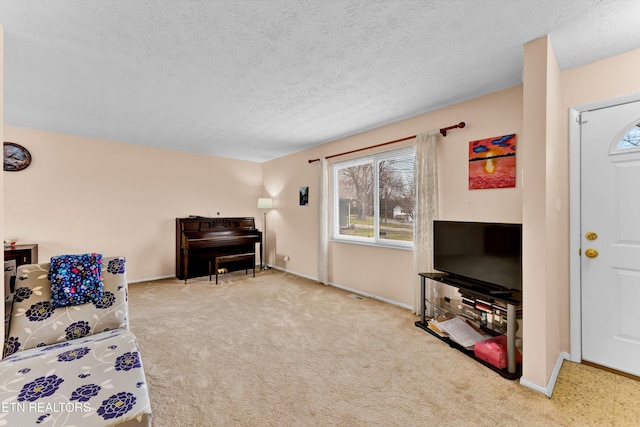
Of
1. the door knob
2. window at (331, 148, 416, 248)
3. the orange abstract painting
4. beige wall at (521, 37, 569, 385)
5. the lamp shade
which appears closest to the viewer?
beige wall at (521, 37, 569, 385)

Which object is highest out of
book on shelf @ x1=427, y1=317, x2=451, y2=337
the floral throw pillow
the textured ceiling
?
the textured ceiling

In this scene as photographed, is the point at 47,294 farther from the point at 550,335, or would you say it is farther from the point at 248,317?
the point at 550,335

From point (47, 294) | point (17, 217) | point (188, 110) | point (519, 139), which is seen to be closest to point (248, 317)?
point (47, 294)

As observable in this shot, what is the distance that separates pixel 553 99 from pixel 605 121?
1.79 feet

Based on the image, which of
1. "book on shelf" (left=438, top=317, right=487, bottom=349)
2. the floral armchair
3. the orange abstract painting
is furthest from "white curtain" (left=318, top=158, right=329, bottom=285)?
the floral armchair

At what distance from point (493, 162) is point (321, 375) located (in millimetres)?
2470

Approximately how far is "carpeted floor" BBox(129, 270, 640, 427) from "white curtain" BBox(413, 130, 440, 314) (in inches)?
24.5

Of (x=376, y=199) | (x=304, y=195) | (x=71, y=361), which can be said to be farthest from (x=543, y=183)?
(x=304, y=195)

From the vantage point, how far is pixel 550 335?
1.93 metres

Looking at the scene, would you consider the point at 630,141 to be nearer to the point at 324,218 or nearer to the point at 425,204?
the point at 425,204

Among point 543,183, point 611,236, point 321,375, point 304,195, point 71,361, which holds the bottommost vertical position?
point 321,375

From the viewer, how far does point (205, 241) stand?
483 centimetres

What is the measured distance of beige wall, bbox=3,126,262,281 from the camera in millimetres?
3885

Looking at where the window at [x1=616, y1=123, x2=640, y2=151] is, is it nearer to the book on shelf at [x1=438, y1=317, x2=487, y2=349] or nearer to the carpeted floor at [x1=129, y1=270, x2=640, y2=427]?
the carpeted floor at [x1=129, y1=270, x2=640, y2=427]
